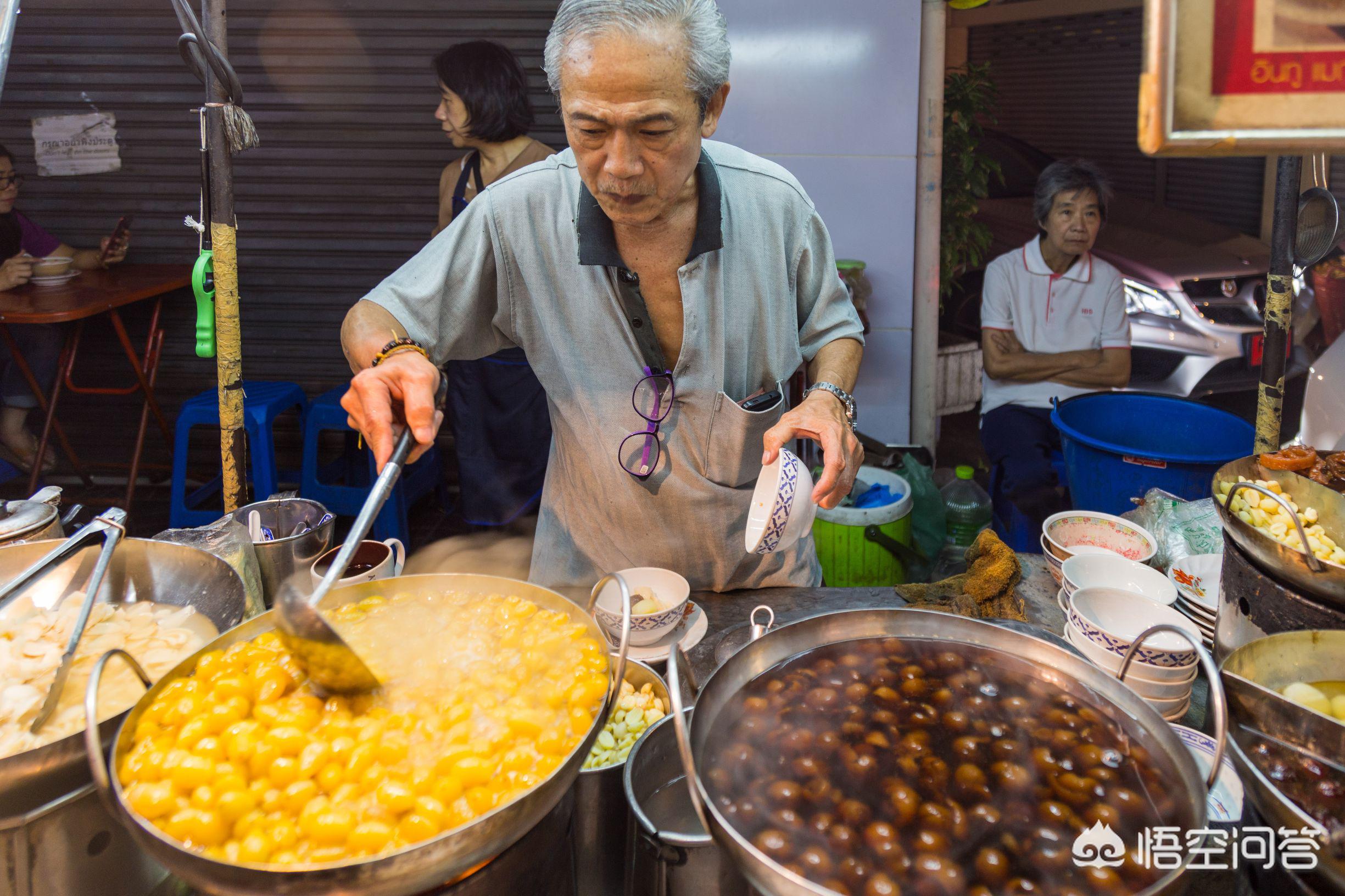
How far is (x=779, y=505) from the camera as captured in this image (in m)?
1.87

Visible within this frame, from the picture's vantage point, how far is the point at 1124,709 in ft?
4.08

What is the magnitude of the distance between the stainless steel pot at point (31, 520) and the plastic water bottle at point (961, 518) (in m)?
4.09

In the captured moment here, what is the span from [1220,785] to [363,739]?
4.72 ft

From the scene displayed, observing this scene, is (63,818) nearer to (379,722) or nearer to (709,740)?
(379,722)

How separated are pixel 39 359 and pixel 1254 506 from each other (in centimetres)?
668

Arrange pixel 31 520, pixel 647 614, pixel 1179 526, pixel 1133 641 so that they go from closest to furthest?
pixel 1133 641
pixel 31 520
pixel 647 614
pixel 1179 526

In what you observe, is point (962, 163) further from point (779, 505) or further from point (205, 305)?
point (205, 305)

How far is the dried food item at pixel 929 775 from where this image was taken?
1.05m

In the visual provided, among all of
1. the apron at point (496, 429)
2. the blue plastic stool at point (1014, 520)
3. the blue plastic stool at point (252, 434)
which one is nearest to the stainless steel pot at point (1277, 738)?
the blue plastic stool at point (1014, 520)

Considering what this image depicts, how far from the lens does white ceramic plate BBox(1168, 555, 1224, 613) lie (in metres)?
2.19

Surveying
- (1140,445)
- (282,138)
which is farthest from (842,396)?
(282,138)

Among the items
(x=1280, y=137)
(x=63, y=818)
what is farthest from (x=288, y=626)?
(x=1280, y=137)

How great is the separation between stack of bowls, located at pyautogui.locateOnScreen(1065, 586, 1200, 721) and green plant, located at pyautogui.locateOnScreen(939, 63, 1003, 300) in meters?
4.08

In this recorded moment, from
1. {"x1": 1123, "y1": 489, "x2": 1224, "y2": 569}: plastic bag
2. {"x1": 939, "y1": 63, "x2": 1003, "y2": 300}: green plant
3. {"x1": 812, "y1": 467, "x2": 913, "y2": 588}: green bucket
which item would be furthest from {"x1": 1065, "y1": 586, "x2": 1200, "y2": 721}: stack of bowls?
{"x1": 939, "y1": 63, "x2": 1003, "y2": 300}: green plant
